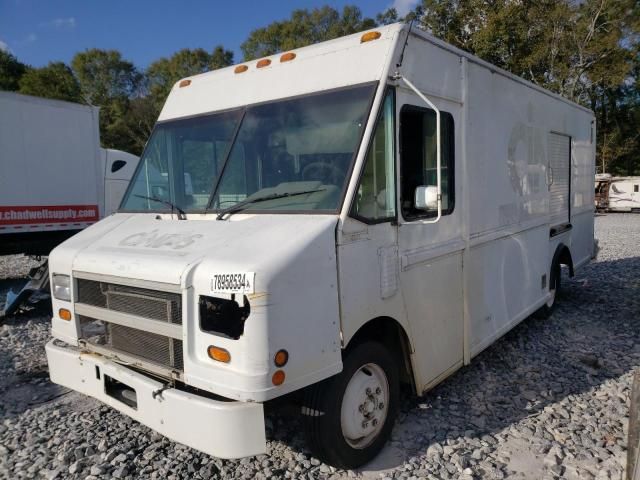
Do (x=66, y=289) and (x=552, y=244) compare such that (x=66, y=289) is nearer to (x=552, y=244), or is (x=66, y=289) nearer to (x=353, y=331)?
(x=353, y=331)

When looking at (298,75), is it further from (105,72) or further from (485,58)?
(105,72)

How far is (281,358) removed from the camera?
255cm

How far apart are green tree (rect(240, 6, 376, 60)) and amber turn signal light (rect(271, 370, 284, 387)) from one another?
1433 inches

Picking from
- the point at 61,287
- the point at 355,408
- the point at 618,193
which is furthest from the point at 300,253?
the point at 618,193

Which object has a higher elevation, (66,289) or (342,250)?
(342,250)

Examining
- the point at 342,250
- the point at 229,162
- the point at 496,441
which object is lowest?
the point at 496,441

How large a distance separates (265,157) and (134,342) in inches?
59.5

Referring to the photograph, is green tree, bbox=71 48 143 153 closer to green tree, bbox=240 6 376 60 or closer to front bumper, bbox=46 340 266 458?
green tree, bbox=240 6 376 60

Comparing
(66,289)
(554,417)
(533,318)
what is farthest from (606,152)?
(66,289)

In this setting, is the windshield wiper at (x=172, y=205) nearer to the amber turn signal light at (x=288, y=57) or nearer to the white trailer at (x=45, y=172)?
the amber turn signal light at (x=288, y=57)

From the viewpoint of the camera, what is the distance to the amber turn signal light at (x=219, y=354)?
2582mm

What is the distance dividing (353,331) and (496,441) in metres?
1.56

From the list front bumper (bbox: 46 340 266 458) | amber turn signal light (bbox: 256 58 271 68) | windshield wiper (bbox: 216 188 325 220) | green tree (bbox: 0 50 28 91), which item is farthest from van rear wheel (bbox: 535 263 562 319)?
green tree (bbox: 0 50 28 91)

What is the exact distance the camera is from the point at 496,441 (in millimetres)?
3607
